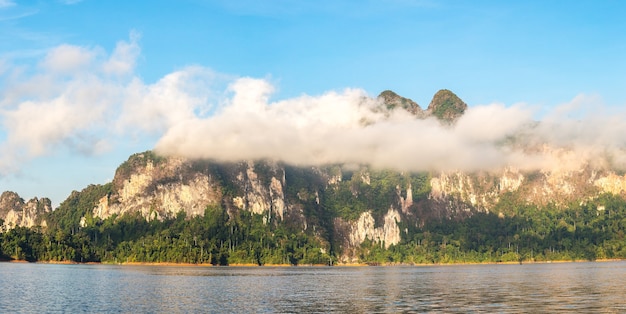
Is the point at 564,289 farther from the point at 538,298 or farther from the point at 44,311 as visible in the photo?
the point at 44,311

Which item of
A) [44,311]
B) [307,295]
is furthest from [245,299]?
[44,311]

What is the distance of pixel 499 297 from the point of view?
110562 mm

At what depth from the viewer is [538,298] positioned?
108 m

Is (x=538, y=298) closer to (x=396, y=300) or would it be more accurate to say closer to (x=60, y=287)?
(x=396, y=300)

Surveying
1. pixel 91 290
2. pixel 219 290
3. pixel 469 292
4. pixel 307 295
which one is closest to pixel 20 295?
pixel 91 290

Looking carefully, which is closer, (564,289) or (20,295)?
(20,295)

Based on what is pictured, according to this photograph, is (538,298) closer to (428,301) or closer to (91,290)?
(428,301)

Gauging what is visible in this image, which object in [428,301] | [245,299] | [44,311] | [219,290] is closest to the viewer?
[44,311]

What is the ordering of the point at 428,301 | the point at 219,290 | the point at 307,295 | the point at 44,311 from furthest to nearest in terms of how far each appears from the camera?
the point at 219,290 < the point at 307,295 < the point at 428,301 < the point at 44,311

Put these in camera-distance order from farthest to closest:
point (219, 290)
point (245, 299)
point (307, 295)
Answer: point (219, 290)
point (307, 295)
point (245, 299)

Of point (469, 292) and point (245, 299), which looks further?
point (469, 292)

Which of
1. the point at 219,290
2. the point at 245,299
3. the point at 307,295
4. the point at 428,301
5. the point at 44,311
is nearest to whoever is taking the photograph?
the point at 44,311

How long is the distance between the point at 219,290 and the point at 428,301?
51.8 m

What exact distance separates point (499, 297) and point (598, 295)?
17728 mm
